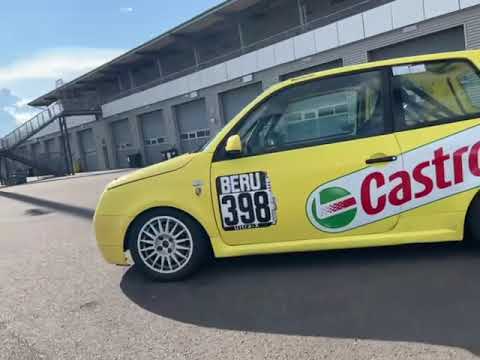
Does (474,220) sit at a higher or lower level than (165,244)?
lower

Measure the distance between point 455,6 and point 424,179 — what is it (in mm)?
12014

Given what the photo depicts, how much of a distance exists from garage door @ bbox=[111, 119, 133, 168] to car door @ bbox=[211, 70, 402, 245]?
28875 millimetres

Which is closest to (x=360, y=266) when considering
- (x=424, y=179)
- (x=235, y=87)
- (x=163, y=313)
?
(x=424, y=179)

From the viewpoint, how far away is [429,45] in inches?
560

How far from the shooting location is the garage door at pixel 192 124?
2440cm

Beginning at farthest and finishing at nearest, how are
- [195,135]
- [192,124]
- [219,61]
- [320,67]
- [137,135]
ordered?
1. [137,135]
2. [192,124]
3. [195,135]
4. [219,61]
5. [320,67]

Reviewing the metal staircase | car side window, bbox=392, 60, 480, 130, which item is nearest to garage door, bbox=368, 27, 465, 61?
car side window, bbox=392, 60, 480, 130

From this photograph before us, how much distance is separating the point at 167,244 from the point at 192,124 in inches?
859

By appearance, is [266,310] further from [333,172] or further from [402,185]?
[402,185]

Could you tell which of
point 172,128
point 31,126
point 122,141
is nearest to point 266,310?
point 172,128

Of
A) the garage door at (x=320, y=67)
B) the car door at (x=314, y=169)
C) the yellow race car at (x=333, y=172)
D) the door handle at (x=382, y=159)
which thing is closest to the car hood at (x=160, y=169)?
the yellow race car at (x=333, y=172)

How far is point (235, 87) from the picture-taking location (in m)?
21.7

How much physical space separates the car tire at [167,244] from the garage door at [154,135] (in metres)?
23.1

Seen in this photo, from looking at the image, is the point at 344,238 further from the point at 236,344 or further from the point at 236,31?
the point at 236,31
